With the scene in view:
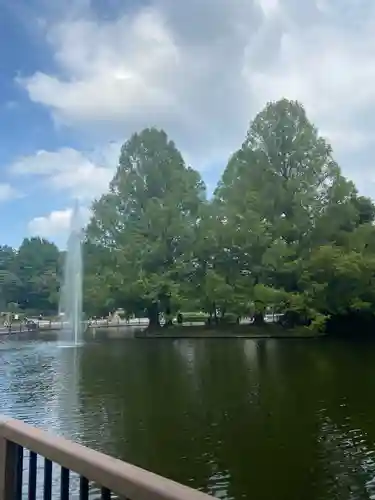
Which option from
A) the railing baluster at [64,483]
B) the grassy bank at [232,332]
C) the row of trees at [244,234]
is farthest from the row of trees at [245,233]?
the railing baluster at [64,483]

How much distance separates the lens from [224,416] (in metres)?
8.29

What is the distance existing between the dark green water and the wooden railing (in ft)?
11.2

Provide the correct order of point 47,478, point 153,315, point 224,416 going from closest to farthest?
point 47,478 → point 224,416 → point 153,315

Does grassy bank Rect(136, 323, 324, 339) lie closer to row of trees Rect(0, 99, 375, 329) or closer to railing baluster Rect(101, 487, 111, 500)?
row of trees Rect(0, 99, 375, 329)

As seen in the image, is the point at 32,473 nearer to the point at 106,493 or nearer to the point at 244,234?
the point at 106,493

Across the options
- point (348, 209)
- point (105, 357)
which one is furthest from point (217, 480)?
point (348, 209)

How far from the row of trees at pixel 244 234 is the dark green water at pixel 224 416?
392 inches

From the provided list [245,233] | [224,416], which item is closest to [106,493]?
[224,416]

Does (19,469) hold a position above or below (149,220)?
below

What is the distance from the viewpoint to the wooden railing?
139cm

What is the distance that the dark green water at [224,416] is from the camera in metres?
5.64

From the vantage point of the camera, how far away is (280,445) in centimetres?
668

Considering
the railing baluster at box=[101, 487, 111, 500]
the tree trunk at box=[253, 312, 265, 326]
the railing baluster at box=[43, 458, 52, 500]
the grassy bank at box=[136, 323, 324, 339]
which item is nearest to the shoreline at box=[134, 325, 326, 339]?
the grassy bank at box=[136, 323, 324, 339]

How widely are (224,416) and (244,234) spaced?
62.7ft
